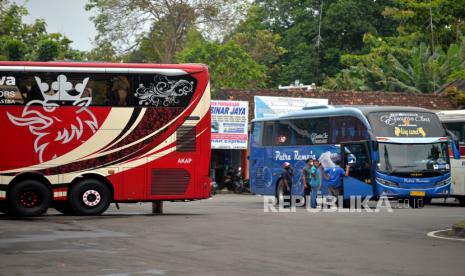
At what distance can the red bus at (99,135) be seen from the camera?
2539 centimetres

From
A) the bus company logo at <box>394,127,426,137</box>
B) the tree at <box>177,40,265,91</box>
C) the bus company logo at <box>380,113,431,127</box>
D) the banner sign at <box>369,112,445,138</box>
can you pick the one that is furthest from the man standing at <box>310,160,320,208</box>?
the tree at <box>177,40,265,91</box>

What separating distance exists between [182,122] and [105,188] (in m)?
2.65

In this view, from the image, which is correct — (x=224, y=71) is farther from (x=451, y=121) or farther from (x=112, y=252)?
(x=112, y=252)

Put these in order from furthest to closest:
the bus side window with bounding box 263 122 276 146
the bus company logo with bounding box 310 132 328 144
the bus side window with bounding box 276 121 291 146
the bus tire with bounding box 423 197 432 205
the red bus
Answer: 1. the bus side window with bounding box 263 122 276 146
2. the bus side window with bounding box 276 121 291 146
3. the bus company logo with bounding box 310 132 328 144
4. the bus tire with bounding box 423 197 432 205
5. the red bus

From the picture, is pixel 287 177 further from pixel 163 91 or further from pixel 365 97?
pixel 365 97

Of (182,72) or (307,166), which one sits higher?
(182,72)

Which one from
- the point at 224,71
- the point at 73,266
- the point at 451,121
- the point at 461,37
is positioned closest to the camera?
the point at 73,266

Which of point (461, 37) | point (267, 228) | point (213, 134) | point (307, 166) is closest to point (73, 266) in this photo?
point (267, 228)

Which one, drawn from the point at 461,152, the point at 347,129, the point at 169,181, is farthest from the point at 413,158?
the point at 169,181

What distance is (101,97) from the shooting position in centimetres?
2595

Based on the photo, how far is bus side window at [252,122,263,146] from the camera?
3759 centimetres

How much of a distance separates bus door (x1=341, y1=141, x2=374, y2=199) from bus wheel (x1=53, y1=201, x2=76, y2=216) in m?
9.23

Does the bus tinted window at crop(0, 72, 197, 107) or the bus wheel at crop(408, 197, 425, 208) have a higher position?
the bus tinted window at crop(0, 72, 197, 107)

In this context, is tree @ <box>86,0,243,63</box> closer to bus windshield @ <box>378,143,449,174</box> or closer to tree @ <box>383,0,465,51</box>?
tree @ <box>383,0,465,51</box>
